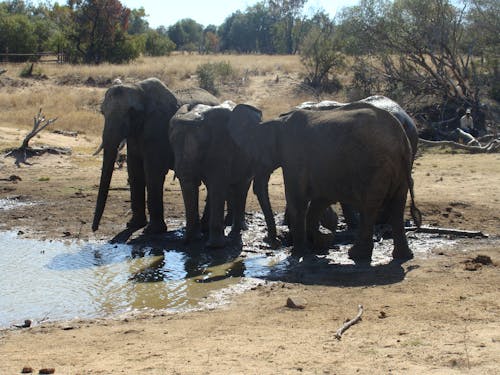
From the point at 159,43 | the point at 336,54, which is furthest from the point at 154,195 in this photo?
the point at 159,43

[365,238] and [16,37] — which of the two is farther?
[16,37]

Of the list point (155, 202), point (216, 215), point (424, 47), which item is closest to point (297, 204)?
point (216, 215)

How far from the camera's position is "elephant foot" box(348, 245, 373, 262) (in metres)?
9.62

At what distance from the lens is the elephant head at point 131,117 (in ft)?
38.2

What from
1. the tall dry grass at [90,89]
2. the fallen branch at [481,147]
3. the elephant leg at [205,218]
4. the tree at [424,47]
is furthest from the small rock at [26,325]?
the tree at [424,47]

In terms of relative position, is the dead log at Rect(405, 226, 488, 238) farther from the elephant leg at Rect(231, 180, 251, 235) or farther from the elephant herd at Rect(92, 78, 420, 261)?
the elephant leg at Rect(231, 180, 251, 235)

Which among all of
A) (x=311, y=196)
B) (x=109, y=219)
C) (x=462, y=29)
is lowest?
(x=109, y=219)

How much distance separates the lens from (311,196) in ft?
33.3

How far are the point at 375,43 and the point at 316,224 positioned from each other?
57.9 ft

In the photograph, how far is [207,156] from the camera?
1075 centimetres

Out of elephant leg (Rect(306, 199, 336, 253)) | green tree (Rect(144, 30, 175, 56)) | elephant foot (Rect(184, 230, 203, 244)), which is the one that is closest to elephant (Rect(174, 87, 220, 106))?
elephant foot (Rect(184, 230, 203, 244))

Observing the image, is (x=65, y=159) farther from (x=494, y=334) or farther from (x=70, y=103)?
(x=494, y=334)

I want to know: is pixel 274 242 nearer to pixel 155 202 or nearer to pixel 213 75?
pixel 155 202

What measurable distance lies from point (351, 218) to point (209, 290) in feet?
12.0
